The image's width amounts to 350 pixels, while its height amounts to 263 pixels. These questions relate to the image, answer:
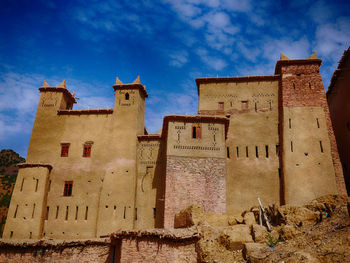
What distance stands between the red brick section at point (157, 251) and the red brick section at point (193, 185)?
5.18m

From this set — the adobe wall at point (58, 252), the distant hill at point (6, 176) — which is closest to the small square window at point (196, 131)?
the adobe wall at point (58, 252)

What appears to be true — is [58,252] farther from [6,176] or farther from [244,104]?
[6,176]

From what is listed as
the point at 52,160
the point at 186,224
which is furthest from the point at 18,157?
the point at 186,224

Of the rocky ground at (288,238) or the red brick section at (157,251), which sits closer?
the rocky ground at (288,238)

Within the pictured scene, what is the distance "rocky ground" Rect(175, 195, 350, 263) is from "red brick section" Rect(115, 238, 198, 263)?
563 millimetres

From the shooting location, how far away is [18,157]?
45312mm

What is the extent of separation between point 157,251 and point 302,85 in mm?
16462

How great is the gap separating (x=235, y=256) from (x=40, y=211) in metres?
14.3

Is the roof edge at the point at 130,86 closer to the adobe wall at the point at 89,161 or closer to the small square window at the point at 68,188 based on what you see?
the adobe wall at the point at 89,161

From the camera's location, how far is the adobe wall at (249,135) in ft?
72.4

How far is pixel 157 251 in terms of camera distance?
13.5 metres

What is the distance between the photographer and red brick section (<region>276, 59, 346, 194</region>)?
76.7ft

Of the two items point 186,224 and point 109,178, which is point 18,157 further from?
point 186,224

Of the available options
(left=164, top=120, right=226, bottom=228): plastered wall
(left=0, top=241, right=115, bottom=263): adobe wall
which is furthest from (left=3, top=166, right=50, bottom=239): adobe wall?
(left=164, top=120, right=226, bottom=228): plastered wall
